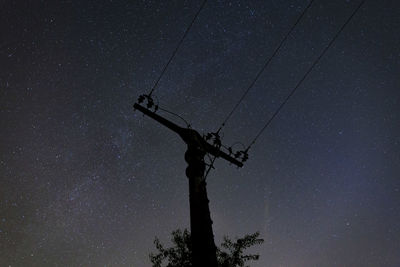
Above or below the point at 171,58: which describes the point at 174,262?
below

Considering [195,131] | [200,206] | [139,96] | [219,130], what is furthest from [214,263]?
[139,96]

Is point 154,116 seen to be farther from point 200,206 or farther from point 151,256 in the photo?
point 151,256

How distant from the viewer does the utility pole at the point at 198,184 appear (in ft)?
17.2

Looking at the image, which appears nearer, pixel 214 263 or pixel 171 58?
pixel 214 263

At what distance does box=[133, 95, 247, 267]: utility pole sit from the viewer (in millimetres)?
5238

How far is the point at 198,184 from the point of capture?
6.45 metres

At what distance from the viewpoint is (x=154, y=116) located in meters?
8.51

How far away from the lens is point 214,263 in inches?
201

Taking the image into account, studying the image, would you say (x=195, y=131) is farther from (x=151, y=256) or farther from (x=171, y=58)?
(x=151, y=256)

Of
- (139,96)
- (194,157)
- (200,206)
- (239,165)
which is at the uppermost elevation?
(139,96)

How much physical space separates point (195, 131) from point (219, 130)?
1232 mm

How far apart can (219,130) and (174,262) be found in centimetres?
1144

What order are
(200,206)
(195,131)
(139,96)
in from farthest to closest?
(139,96)
(195,131)
(200,206)

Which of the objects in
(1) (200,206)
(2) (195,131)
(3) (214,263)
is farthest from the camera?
(2) (195,131)
